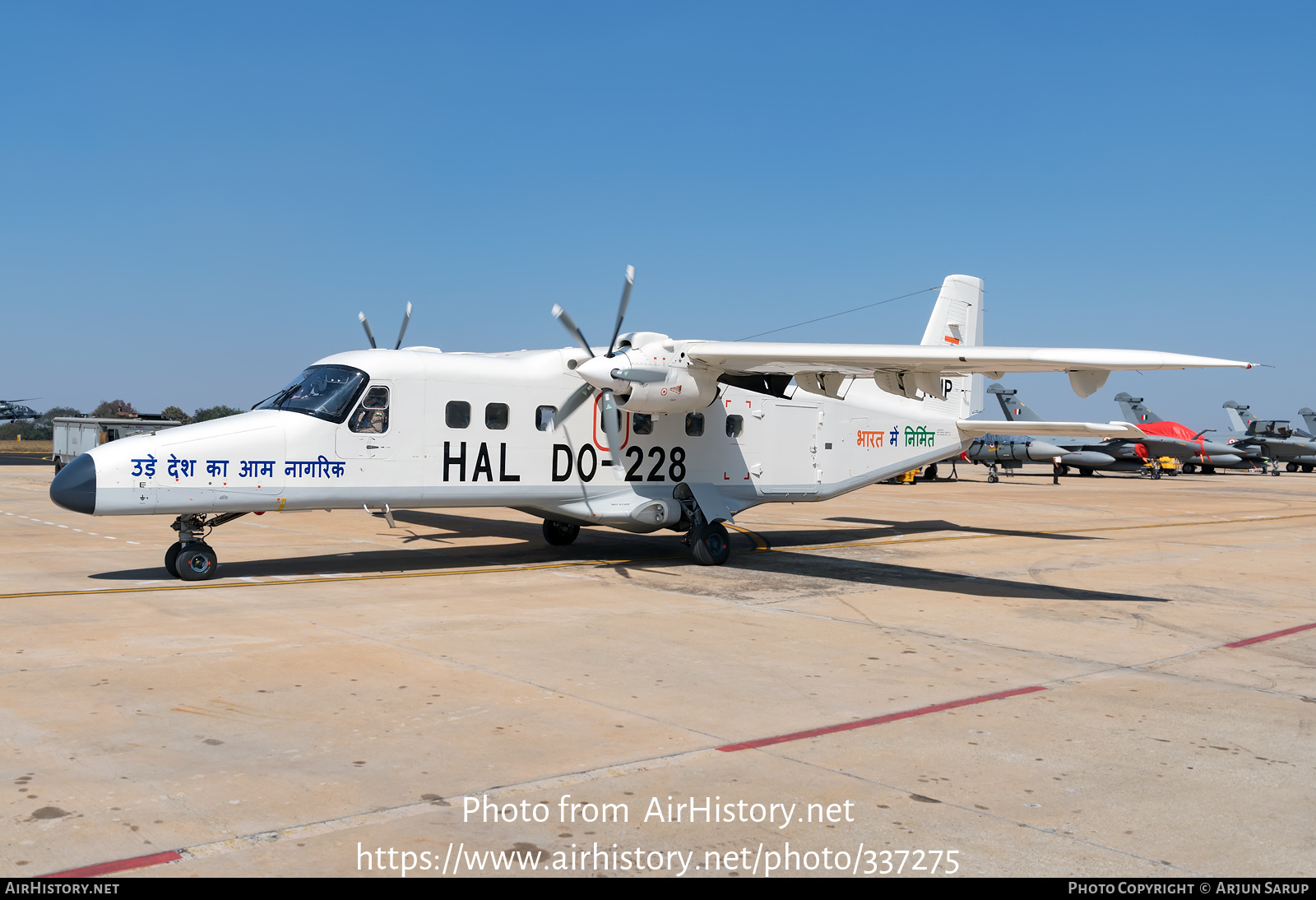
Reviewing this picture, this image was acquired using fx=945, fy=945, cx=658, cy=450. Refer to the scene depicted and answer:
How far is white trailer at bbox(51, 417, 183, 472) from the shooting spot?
4828 centimetres

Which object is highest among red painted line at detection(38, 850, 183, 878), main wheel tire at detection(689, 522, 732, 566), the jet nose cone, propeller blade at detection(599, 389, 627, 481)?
propeller blade at detection(599, 389, 627, 481)

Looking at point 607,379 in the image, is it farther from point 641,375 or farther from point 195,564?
point 195,564

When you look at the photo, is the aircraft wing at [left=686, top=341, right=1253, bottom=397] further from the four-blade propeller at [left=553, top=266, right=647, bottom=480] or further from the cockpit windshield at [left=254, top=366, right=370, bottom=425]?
the cockpit windshield at [left=254, top=366, right=370, bottom=425]

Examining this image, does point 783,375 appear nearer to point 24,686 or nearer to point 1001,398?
point 24,686

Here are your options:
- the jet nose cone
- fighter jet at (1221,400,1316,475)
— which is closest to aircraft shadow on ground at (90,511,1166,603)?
the jet nose cone

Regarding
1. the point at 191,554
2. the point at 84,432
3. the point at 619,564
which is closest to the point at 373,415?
the point at 191,554

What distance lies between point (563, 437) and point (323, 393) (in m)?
3.76

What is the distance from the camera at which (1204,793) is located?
5.56 m

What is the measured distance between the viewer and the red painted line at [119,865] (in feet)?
13.8

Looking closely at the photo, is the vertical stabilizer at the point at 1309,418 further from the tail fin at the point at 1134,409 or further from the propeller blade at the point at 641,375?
the propeller blade at the point at 641,375

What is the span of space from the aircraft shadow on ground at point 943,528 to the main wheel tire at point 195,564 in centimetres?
1511

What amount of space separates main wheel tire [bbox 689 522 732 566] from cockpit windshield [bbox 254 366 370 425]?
19.7ft

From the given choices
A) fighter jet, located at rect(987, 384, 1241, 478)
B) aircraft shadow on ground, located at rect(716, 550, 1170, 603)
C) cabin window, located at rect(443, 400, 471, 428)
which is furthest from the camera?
fighter jet, located at rect(987, 384, 1241, 478)

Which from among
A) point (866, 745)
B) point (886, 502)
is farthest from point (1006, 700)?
point (886, 502)
